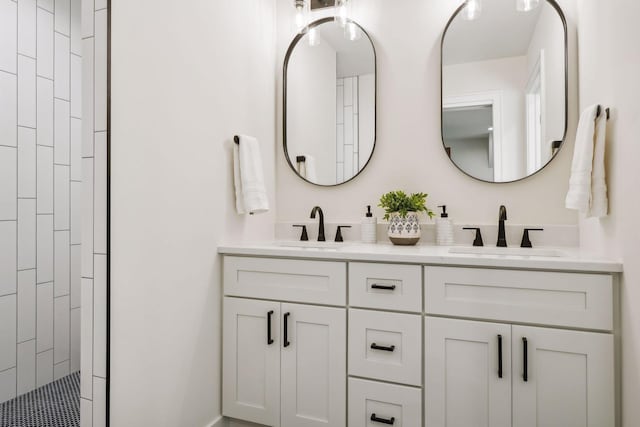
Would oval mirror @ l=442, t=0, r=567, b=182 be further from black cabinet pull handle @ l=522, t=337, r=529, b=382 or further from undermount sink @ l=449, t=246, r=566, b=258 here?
black cabinet pull handle @ l=522, t=337, r=529, b=382

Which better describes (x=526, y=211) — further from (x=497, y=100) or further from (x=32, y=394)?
(x=32, y=394)

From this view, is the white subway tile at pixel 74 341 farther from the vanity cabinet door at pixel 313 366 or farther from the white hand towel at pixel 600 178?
the white hand towel at pixel 600 178

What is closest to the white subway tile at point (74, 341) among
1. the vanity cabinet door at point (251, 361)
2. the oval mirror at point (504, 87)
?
the vanity cabinet door at point (251, 361)

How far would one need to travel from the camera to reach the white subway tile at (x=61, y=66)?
7.52 feet

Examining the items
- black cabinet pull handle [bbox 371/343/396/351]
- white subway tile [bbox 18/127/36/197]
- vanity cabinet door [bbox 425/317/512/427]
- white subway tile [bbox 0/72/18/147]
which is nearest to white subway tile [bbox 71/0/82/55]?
white subway tile [bbox 0/72/18/147]

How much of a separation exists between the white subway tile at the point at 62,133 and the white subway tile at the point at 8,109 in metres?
0.22

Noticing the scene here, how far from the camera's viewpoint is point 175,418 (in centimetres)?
153

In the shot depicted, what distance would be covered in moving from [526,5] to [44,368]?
311 cm

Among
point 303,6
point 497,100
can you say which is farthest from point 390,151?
point 303,6

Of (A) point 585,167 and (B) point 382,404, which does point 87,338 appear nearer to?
(B) point 382,404

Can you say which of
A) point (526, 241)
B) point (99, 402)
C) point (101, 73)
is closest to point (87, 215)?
point (101, 73)

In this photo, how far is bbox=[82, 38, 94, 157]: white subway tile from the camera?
127cm

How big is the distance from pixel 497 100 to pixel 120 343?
6.23 ft

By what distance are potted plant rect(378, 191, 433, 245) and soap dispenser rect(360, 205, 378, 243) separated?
0.10 metres
